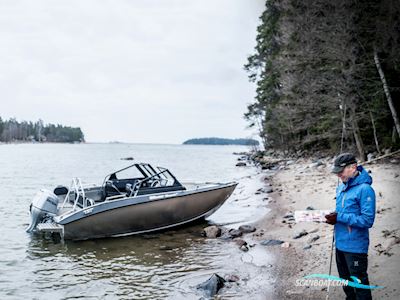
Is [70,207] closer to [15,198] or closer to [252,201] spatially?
[252,201]

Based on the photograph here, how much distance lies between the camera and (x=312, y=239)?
7945 mm

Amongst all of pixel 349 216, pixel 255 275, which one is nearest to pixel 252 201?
pixel 255 275

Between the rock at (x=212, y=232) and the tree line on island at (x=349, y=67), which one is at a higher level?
the tree line on island at (x=349, y=67)

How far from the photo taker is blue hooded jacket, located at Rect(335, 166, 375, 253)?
3.75 metres

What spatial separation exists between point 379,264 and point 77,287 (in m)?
5.02

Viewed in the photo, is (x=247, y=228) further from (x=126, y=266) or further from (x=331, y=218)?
(x=331, y=218)

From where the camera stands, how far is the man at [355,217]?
376cm

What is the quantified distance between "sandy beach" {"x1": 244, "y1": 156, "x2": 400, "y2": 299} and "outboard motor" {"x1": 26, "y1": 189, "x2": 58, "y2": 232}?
567 cm

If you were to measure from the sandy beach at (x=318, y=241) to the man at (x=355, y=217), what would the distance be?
114 cm

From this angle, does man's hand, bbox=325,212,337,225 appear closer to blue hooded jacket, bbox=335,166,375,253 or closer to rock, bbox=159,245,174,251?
blue hooded jacket, bbox=335,166,375,253

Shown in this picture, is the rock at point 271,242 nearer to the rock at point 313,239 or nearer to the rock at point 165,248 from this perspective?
the rock at point 313,239

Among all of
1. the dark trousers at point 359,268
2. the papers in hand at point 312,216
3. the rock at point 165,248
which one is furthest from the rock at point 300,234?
the papers in hand at point 312,216

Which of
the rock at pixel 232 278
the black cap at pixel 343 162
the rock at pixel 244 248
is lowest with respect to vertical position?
the rock at pixel 244 248

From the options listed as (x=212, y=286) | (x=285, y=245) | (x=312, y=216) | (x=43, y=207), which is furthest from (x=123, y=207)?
(x=312, y=216)
